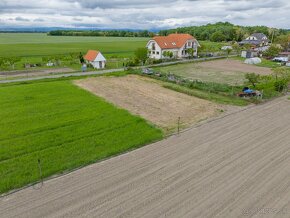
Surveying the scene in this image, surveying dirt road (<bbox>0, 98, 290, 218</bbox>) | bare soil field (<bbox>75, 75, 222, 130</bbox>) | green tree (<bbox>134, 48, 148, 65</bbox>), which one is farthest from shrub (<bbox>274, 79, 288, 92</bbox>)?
green tree (<bbox>134, 48, 148, 65</bbox>)

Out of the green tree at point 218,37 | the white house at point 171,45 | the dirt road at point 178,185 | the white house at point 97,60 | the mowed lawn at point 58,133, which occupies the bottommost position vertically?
the dirt road at point 178,185

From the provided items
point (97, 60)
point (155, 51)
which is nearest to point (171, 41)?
point (155, 51)

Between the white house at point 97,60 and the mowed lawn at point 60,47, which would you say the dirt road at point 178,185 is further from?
the mowed lawn at point 60,47

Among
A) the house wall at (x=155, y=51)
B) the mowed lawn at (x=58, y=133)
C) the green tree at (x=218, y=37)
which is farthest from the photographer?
the green tree at (x=218, y=37)

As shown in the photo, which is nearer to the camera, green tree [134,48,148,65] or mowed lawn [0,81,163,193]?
mowed lawn [0,81,163,193]

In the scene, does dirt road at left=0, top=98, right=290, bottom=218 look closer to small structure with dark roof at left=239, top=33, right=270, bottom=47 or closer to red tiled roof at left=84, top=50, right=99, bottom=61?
red tiled roof at left=84, top=50, right=99, bottom=61

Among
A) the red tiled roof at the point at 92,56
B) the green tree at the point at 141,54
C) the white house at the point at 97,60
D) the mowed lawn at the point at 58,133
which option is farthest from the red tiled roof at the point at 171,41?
the mowed lawn at the point at 58,133

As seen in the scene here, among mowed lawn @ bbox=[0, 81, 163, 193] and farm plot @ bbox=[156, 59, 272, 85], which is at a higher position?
farm plot @ bbox=[156, 59, 272, 85]
